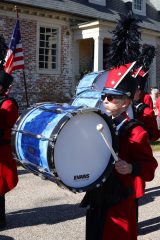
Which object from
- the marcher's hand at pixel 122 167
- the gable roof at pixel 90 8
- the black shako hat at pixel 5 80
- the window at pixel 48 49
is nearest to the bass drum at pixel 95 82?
the black shako hat at pixel 5 80

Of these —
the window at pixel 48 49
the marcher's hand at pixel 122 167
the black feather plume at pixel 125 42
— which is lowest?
the marcher's hand at pixel 122 167

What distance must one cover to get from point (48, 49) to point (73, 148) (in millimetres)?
13622

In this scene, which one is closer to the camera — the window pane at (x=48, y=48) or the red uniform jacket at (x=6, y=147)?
the red uniform jacket at (x=6, y=147)

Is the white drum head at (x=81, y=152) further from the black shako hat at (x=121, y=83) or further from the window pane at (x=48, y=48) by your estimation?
the window pane at (x=48, y=48)

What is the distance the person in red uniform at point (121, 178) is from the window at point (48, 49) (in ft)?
42.4

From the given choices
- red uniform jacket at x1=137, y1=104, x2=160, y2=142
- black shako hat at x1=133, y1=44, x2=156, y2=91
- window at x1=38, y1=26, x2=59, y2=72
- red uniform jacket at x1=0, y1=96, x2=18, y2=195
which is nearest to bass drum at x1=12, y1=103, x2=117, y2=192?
red uniform jacket at x1=0, y1=96, x2=18, y2=195

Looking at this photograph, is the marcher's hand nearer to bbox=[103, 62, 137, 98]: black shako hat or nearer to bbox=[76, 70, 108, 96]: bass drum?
bbox=[103, 62, 137, 98]: black shako hat

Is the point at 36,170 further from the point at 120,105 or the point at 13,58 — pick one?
the point at 13,58

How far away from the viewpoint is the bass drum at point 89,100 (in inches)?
163

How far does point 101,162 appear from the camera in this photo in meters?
2.70

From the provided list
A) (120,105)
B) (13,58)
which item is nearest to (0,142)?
(120,105)

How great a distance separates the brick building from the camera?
14.8m

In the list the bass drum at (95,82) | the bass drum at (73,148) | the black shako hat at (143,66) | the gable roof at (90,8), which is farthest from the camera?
the gable roof at (90,8)

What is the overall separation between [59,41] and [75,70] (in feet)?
4.24
